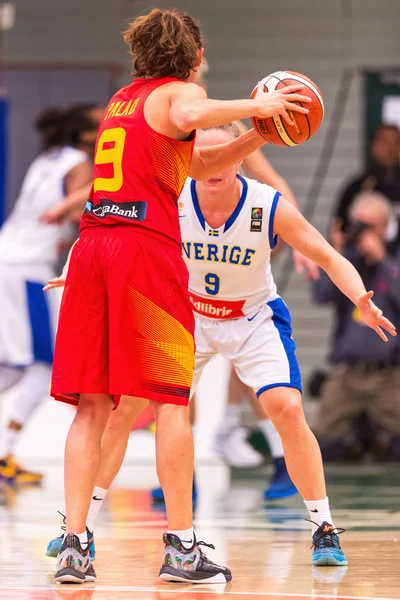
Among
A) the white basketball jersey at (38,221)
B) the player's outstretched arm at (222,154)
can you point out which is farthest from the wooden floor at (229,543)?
the white basketball jersey at (38,221)

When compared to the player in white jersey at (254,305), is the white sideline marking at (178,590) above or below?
below

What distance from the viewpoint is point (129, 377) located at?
3877mm

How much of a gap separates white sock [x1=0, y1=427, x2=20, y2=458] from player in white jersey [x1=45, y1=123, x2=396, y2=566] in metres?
2.73

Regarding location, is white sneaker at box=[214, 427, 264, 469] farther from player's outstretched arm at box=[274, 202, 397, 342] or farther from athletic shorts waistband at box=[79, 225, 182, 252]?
athletic shorts waistband at box=[79, 225, 182, 252]

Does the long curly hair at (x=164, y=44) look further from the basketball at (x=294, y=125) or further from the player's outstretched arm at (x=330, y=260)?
the player's outstretched arm at (x=330, y=260)

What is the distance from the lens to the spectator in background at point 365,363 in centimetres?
944

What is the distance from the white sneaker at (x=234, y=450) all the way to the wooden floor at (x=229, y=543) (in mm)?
1046

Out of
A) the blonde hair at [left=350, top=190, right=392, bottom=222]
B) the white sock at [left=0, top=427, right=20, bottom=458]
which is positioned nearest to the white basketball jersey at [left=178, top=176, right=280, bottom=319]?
the white sock at [left=0, top=427, right=20, bottom=458]

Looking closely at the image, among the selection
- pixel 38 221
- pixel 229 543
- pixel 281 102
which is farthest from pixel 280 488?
pixel 281 102

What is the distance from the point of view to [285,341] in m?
4.89

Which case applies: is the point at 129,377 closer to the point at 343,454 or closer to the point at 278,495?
the point at 278,495

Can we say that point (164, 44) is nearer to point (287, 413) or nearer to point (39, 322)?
point (287, 413)

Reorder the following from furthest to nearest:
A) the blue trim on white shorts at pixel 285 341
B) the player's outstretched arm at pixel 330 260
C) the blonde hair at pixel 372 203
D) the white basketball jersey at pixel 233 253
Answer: the blonde hair at pixel 372 203
the white basketball jersey at pixel 233 253
the blue trim on white shorts at pixel 285 341
the player's outstretched arm at pixel 330 260

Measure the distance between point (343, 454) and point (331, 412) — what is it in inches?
13.4
